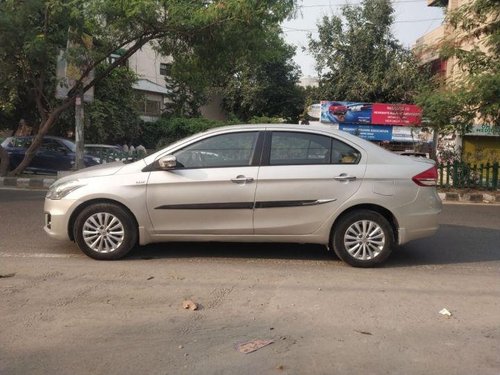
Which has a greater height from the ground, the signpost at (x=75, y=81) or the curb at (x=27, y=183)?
the signpost at (x=75, y=81)

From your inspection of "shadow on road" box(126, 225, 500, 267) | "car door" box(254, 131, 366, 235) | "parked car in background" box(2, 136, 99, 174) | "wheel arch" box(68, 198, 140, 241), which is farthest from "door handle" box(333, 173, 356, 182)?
"parked car in background" box(2, 136, 99, 174)

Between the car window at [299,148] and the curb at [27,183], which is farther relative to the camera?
the curb at [27,183]

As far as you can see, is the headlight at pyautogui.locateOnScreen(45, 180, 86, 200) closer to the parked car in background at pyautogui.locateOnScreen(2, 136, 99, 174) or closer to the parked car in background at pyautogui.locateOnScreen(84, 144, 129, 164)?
the parked car in background at pyautogui.locateOnScreen(84, 144, 129, 164)

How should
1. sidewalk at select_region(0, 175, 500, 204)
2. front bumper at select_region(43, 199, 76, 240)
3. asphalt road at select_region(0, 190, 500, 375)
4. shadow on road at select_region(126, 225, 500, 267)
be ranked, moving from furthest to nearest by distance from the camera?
sidewalk at select_region(0, 175, 500, 204)
shadow on road at select_region(126, 225, 500, 267)
front bumper at select_region(43, 199, 76, 240)
asphalt road at select_region(0, 190, 500, 375)

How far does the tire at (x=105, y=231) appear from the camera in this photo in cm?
619

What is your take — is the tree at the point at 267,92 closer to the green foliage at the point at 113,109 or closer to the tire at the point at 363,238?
the green foliage at the point at 113,109

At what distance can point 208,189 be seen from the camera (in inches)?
242

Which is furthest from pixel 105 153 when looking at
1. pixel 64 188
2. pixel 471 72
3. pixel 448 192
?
pixel 64 188

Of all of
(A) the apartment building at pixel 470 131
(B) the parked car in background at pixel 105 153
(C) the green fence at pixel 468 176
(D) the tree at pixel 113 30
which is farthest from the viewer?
(B) the parked car in background at pixel 105 153

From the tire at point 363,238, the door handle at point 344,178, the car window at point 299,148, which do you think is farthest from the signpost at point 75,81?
the tire at point 363,238

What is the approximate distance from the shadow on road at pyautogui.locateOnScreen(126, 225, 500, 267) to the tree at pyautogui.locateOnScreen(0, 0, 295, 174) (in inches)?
302

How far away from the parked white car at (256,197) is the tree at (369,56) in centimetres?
2325

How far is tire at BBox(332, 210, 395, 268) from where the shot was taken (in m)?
6.19

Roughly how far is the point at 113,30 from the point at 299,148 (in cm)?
1024
